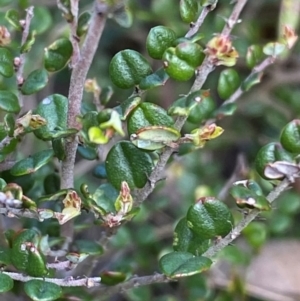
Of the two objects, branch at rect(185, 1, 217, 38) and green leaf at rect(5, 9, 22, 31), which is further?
green leaf at rect(5, 9, 22, 31)

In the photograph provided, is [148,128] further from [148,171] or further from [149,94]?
[149,94]

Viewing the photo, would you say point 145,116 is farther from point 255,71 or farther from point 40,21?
point 40,21

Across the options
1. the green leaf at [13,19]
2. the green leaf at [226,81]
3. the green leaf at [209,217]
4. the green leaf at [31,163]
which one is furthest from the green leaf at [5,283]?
the green leaf at [226,81]

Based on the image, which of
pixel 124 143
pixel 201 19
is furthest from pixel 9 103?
pixel 201 19

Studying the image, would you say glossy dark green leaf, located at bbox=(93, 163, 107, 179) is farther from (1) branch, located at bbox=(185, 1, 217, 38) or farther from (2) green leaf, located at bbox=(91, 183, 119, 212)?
(1) branch, located at bbox=(185, 1, 217, 38)

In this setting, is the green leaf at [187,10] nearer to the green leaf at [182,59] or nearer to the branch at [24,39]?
the green leaf at [182,59]

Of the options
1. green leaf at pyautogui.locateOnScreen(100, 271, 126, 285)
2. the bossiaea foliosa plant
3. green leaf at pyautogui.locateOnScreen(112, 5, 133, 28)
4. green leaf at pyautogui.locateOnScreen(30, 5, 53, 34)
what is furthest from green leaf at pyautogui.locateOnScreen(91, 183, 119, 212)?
green leaf at pyautogui.locateOnScreen(30, 5, 53, 34)
